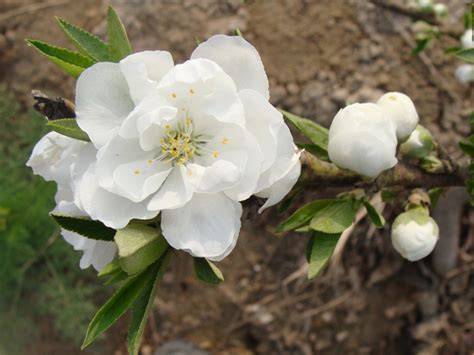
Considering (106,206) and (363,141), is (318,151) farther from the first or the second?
(106,206)

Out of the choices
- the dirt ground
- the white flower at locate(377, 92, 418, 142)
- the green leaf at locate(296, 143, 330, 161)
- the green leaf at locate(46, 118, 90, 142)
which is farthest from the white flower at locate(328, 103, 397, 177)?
the dirt ground

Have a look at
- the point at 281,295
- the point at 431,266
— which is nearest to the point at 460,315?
the point at 431,266

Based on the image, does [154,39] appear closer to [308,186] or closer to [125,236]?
[308,186]

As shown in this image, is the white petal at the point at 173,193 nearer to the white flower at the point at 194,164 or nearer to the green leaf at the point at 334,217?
the white flower at the point at 194,164

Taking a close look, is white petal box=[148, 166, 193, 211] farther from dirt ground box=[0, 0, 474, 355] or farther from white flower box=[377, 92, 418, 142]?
dirt ground box=[0, 0, 474, 355]

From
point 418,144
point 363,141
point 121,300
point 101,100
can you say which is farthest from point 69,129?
point 418,144

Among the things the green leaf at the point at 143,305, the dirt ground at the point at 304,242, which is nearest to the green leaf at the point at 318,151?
the green leaf at the point at 143,305
